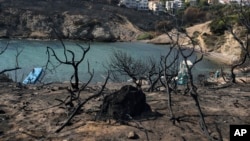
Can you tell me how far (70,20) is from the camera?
259 feet

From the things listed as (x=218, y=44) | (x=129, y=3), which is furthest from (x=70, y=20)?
(x=218, y=44)

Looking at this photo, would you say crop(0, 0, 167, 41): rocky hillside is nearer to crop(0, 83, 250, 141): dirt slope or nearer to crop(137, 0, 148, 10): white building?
crop(137, 0, 148, 10): white building

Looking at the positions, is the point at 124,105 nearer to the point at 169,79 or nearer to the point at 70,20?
the point at 169,79

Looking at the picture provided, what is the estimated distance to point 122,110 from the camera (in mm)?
10766

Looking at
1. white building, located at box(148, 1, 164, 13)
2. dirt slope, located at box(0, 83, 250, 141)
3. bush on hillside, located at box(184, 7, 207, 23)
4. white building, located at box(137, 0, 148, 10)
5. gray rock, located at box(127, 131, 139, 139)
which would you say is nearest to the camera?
gray rock, located at box(127, 131, 139, 139)

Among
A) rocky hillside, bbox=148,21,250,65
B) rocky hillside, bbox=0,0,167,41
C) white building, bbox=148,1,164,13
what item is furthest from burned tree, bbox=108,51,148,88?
white building, bbox=148,1,164,13

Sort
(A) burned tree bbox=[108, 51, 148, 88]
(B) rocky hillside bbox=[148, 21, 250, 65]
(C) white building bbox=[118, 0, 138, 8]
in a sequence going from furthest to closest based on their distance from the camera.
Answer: (C) white building bbox=[118, 0, 138, 8]
(B) rocky hillside bbox=[148, 21, 250, 65]
(A) burned tree bbox=[108, 51, 148, 88]

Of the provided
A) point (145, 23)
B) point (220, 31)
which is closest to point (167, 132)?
point (220, 31)

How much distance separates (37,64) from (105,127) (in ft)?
101

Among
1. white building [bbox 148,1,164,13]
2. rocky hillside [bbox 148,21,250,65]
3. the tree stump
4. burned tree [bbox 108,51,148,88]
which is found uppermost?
white building [bbox 148,1,164,13]

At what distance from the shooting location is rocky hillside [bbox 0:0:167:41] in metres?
74.1

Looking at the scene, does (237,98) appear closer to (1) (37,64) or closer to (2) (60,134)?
(2) (60,134)

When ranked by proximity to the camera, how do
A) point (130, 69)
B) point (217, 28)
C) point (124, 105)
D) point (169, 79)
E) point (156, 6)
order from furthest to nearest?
point (156, 6), point (217, 28), point (130, 69), point (169, 79), point (124, 105)

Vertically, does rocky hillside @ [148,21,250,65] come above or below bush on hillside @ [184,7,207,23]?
below
